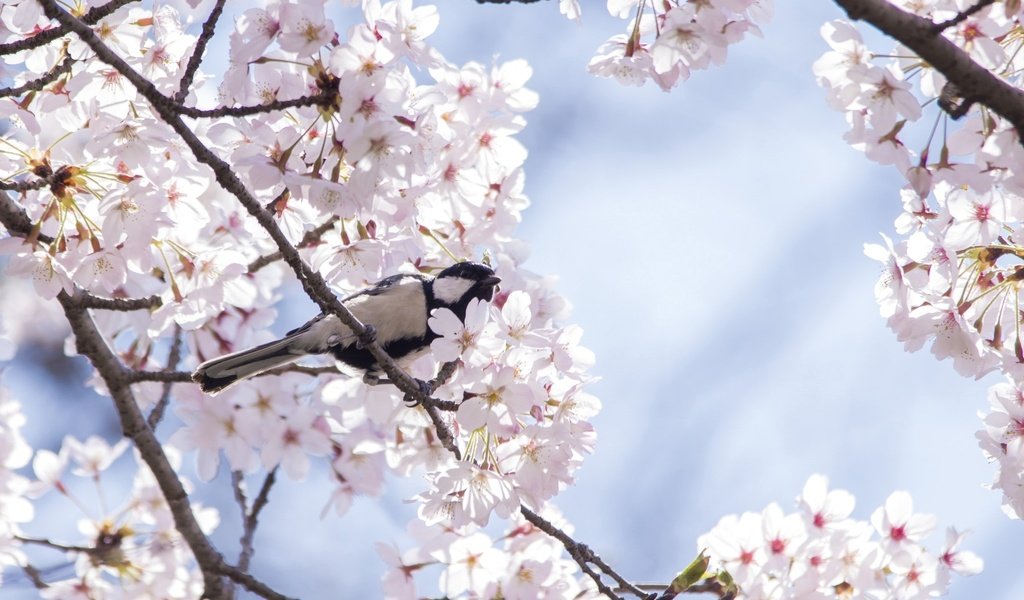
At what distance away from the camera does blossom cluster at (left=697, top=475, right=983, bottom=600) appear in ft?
11.9

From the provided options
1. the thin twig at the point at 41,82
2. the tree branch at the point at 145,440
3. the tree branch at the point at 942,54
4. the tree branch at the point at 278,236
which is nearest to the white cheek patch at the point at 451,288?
the tree branch at the point at 278,236

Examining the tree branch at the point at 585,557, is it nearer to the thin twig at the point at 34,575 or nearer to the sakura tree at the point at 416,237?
the sakura tree at the point at 416,237

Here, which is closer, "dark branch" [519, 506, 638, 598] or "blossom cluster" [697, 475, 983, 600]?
"dark branch" [519, 506, 638, 598]

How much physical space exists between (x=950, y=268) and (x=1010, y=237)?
12.5 inches

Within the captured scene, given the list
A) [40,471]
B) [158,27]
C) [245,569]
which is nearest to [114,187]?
[158,27]

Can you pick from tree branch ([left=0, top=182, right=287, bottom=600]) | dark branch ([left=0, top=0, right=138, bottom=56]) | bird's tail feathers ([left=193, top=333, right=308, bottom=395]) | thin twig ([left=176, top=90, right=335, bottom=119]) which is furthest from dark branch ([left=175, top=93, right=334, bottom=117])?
tree branch ([left=0, top=182, right=287, bottom=600])

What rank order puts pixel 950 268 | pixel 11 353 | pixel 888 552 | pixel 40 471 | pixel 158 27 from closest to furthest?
pixel 950 268, pixel 158 27, pixel 888 552, pixel 11 353, pixel 40 471

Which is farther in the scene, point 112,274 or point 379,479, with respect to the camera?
point 379,479

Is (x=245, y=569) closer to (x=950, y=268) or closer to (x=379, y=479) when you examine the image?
(x=379, y=479)

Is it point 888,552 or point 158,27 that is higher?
point 158,27

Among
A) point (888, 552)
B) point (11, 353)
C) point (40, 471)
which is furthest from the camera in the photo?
point (40, 471)

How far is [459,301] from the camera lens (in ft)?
13.3

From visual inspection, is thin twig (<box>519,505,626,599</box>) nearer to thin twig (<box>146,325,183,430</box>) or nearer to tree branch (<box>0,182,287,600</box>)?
tree branch (<box>0,182,287,600</box>)

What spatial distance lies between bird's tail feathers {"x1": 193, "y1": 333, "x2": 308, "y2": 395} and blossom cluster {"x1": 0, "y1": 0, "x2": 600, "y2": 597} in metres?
0.18
